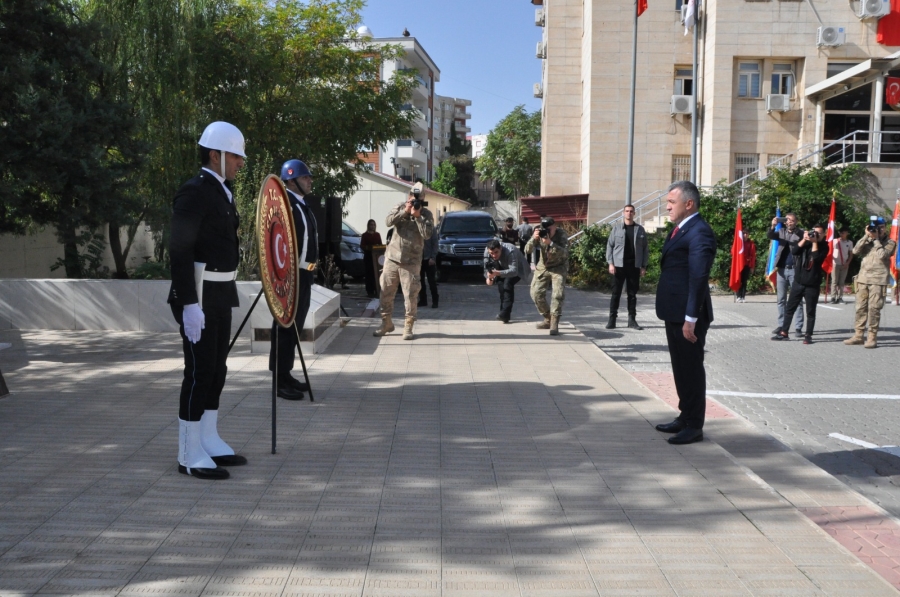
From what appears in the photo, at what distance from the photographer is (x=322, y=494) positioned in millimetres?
4887

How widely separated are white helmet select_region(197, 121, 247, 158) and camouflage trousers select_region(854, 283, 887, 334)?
34.5ft

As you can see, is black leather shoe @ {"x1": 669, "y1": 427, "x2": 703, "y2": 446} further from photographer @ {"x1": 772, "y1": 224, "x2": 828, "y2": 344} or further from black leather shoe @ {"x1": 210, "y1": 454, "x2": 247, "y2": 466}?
photographer @ {"x1": 772, "y1": 224, "x2": 828, "y2": 344}

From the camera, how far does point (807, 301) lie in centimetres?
1302

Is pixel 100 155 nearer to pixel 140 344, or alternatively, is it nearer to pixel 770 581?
pixel 140 344

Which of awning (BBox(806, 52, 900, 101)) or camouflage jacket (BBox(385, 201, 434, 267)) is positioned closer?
camouflage jacket (BBox(385, 201, 434, 267))

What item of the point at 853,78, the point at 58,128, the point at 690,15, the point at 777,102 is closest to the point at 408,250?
the point at 58,128

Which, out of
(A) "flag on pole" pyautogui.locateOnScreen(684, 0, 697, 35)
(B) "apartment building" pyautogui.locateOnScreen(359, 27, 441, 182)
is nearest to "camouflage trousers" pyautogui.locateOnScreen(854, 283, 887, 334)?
(A) "flag on pole" pyautogui.locateOnScreen(684, 0, 697, 35)

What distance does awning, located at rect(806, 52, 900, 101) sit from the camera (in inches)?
1016

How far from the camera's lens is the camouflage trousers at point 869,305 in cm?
1262

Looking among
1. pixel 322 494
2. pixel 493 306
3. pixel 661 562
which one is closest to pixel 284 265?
pixel 322 494

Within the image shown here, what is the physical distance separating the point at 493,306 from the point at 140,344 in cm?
815

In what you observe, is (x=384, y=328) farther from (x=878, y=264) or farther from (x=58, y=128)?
(x=878, y=264)

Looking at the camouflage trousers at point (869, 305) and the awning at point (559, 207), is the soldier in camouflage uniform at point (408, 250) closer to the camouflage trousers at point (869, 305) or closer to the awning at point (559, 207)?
the camouflage trousers at point (869, 305)

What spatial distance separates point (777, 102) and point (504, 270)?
67.0 feet
